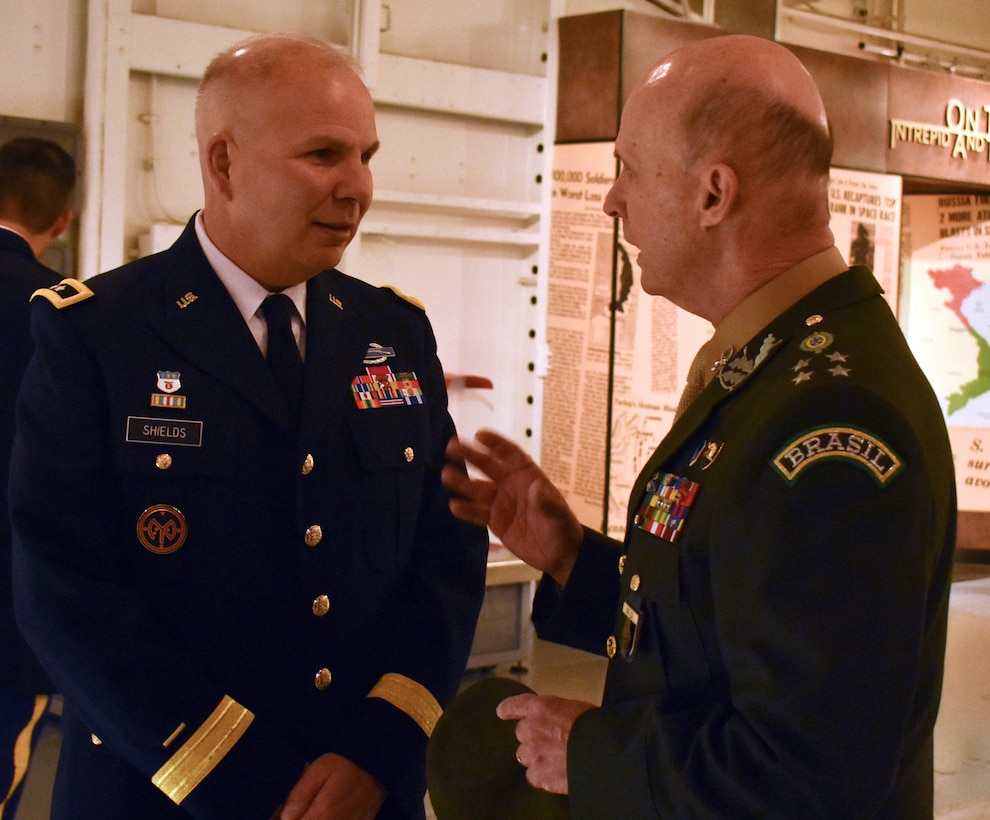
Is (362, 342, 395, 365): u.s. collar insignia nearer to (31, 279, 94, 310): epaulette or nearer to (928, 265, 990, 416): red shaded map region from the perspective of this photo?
(31, 279, 94, 310): epaulette

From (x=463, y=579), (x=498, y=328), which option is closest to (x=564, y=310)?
(x=498, y=328)

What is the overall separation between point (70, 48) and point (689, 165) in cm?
330

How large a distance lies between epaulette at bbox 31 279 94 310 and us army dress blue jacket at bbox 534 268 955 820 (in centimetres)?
88

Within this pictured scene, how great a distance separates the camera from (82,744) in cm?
163

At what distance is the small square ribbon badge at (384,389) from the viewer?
1.78 m

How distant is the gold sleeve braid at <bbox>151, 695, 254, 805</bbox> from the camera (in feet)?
4.91

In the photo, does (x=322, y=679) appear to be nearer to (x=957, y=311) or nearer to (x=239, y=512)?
(x=239, y=512)

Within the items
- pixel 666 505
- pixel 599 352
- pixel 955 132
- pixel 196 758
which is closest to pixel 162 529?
pixel 196 758

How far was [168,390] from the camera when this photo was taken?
5.30 feet

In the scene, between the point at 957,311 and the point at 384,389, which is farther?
the point at 957,311

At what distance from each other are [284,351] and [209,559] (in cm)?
35

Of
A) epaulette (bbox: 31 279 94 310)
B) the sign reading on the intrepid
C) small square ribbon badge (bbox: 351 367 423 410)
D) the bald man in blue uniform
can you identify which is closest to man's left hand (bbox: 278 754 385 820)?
the bald man in blue uniform

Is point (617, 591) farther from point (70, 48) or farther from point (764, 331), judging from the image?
point (70, 48)

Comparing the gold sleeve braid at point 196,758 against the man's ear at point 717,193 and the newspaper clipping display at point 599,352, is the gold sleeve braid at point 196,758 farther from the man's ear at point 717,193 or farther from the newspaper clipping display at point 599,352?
the newspaper clipping display at point 599,352
